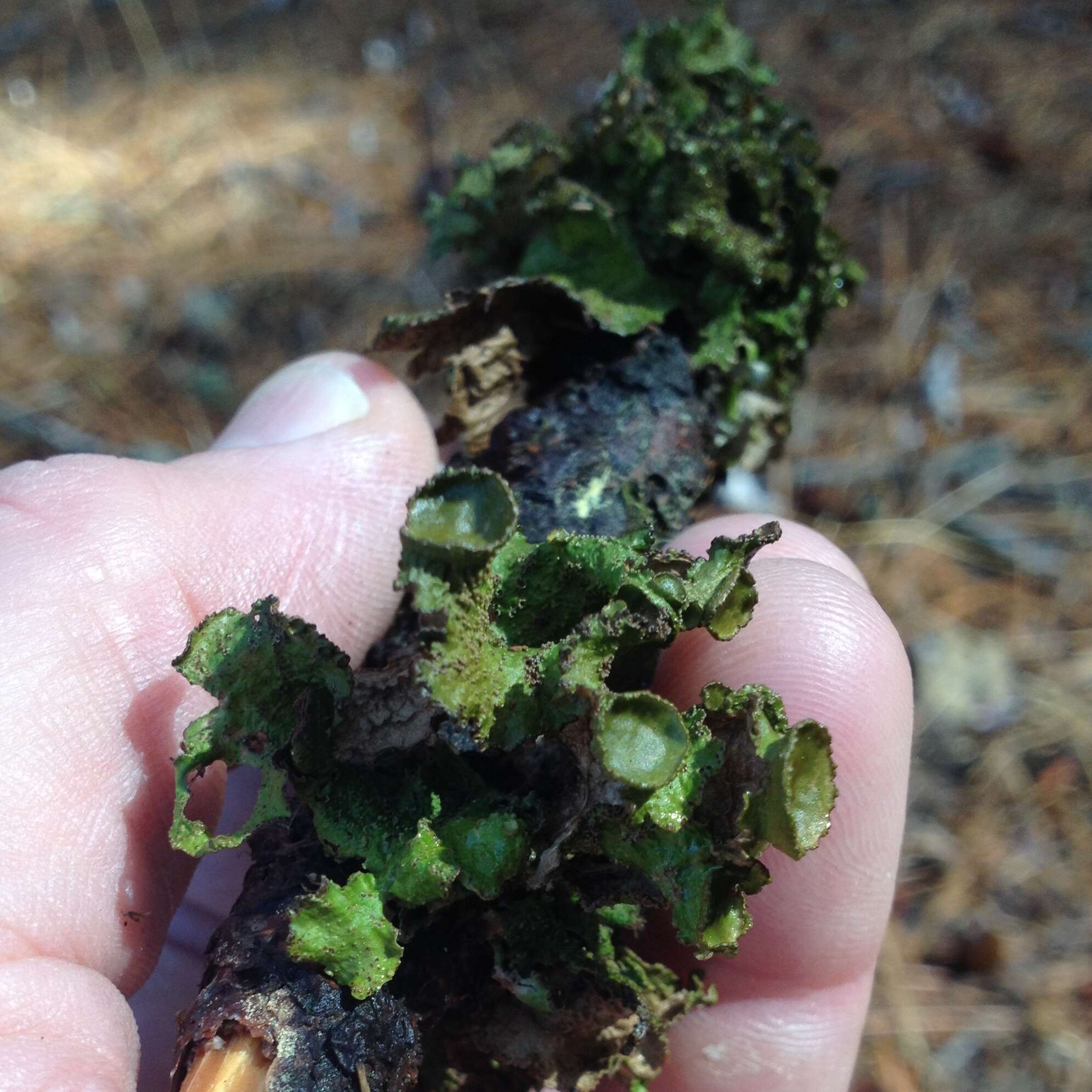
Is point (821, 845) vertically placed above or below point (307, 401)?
below

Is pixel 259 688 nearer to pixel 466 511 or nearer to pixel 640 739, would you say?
pixel 466 511

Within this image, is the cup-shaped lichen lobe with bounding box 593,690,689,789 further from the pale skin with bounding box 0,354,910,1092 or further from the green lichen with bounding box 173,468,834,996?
the pale skin with bounding box 0,354,910,1092

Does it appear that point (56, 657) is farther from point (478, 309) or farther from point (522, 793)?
point (478, 309)

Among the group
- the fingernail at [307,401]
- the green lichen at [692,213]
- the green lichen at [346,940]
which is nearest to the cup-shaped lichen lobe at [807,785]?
the green lichen at [346,940]

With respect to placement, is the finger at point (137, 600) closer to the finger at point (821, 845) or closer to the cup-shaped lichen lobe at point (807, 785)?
the finger at point (821, 845)

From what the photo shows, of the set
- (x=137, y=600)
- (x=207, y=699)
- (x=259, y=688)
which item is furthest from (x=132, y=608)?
(x=259, y=688)

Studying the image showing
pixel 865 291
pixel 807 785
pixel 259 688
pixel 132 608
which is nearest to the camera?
pixel 807 785

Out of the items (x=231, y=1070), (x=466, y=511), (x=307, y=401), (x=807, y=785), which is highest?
(x=466, y=511)
